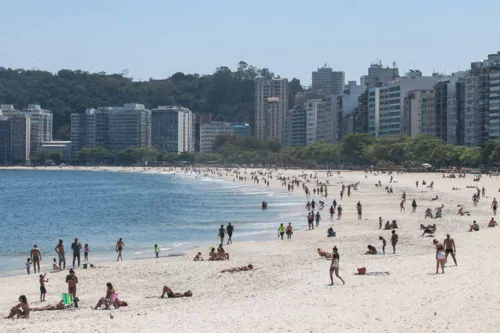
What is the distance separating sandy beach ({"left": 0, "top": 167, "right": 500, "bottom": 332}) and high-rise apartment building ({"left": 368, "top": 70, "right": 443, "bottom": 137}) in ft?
431

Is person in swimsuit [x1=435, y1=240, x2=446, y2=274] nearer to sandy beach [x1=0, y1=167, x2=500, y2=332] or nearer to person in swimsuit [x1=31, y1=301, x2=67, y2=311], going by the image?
sandy beach [x1=0, y1=167, x2=500, y2=332]

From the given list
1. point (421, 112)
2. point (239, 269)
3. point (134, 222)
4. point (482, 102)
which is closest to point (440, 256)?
point (239, 269)

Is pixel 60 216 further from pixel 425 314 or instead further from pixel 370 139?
pixel 370 139

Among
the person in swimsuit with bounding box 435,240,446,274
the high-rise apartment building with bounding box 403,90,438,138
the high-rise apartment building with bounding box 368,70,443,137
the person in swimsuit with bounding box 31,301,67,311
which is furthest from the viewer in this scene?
the high-rise apartment building with bounding box 368,70,443,137

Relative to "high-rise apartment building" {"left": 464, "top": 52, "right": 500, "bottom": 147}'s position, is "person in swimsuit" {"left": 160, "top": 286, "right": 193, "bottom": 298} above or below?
below

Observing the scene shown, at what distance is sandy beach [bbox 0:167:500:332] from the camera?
17000 mm

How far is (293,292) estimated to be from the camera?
20.9m

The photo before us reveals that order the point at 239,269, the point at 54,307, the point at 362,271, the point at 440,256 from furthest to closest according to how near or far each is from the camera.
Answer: the point at 239,269 → the point at 362,271 → the point at 440,256 → the point at 54,307

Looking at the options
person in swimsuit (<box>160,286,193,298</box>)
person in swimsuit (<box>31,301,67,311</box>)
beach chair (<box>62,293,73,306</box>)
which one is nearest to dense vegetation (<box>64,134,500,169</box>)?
person in swimsuit (<box>160,286,193,298</box>)

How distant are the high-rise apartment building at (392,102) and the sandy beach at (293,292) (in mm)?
131416

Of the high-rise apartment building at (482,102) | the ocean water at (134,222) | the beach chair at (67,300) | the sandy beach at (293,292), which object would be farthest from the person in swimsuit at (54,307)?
the high-rise apartment building at (482,102)

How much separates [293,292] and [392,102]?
147960mm

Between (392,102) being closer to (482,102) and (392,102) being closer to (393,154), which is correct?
(482,102)

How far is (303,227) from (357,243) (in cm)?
1163
